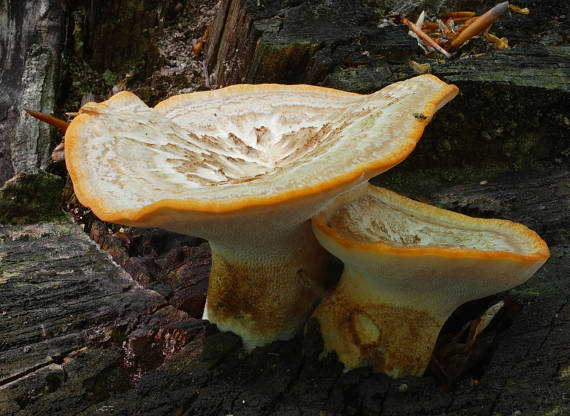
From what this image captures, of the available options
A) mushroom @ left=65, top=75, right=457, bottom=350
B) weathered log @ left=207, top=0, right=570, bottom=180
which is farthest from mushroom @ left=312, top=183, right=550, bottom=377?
weathered log @ left=207, top=0, right=570, bottom=180

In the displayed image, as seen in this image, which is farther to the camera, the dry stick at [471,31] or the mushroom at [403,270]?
the dry stick at [471,31]

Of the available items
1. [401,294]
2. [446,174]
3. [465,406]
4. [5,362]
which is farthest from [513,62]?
[5,362]

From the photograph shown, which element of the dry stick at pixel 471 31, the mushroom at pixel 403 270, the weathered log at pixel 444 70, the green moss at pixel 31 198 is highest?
the dry stick at pixel 471 31

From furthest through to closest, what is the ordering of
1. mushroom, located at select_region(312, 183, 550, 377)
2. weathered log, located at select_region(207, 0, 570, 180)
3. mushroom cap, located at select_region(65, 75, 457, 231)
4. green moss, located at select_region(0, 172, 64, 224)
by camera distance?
green moss, located at select_region(0, 172, 64, 224) → weathered log, located at select_region(207, 0, 570, 180) → mushroom, located at select_region(312, 183, 550, 377) → mushroom cap, located at select_region(65, 75, 457, 231)

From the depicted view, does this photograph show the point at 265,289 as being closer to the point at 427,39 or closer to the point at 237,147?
the point at 237,147

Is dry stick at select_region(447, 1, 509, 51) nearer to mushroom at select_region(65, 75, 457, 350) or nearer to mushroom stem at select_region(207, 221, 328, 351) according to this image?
mushroom at select_region(65, 75, 457, 350)

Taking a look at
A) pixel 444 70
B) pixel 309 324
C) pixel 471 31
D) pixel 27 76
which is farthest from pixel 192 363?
pixel 27 76

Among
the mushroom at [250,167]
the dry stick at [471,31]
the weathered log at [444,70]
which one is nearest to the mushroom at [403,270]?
the mushroom at [250,167]

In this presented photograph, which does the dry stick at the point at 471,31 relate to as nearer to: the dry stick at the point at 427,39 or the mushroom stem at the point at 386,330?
the dry stick at the point at 427,39
